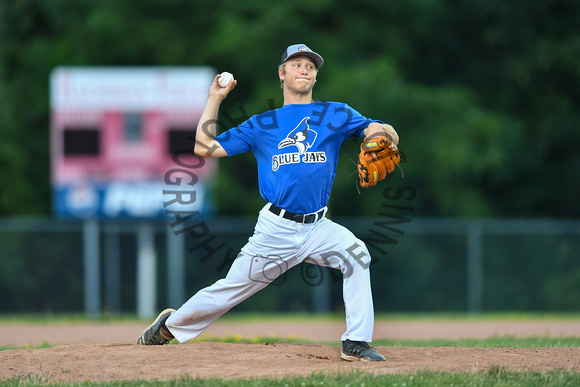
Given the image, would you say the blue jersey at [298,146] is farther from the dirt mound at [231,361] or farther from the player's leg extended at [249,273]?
the dirt mound at [231,361]

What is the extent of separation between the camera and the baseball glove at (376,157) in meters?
5.93

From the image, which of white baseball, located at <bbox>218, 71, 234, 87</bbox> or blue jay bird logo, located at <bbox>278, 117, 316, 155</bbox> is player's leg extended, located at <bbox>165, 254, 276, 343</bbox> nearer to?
blue jay bird logo, located at <bbox>278, 117, 316, 155</bbox>

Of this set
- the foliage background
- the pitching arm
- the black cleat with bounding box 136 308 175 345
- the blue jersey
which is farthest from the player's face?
the foliage background

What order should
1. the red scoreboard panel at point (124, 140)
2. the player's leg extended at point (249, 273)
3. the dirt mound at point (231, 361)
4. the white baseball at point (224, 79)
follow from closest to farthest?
1. the dirt mound at point (231, 361)
2. the player's leg extended at point (249, 273)
3. the white baseball at point (224, 79)
4. the red scoreboard panel at point (124, 140)

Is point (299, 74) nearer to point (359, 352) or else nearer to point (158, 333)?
point (359, 352)

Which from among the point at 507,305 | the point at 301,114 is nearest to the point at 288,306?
the point at 507,305

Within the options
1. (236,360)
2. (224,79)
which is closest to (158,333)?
(236,360)

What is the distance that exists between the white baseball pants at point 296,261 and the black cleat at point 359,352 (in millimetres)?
55

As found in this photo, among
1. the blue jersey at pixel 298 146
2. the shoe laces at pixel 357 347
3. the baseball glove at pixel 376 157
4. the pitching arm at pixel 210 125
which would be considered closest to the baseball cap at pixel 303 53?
the blue jersey at pixel 298 146

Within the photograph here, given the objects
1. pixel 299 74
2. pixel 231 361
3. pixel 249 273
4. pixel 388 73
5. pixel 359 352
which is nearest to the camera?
pixel 231 361

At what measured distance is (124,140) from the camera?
14.9 metres

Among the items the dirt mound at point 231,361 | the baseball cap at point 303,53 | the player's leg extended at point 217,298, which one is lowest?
the dirt mound at point 231,361

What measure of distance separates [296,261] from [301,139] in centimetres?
89

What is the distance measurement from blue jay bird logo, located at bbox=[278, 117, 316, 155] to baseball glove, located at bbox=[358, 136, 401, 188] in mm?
401
